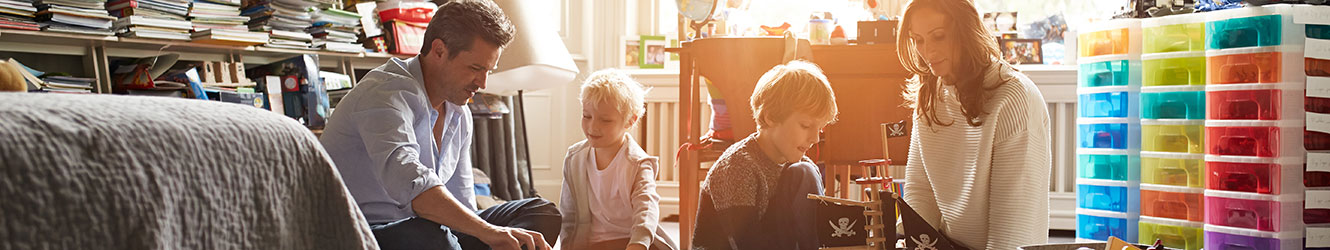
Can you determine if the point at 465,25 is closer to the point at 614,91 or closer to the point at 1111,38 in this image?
the point at 614,91

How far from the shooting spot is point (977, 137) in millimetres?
1732

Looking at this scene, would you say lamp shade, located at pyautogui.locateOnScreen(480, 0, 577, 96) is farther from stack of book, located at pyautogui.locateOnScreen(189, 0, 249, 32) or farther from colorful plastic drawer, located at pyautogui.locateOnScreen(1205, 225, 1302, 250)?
colorful plastic drawer, located at pyautogui.locateOnScreen(1205, 225, 1302, 250)

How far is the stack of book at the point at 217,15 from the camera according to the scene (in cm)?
271

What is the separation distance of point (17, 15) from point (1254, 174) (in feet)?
10.0

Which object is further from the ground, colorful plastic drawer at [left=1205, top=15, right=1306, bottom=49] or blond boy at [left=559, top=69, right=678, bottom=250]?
colorful plastic drawer at [left=1205, top=15, right=1306, bottom=49]

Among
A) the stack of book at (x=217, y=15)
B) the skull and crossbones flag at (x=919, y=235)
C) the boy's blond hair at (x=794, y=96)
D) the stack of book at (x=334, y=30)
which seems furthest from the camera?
the stack of book at (x=334, y=30)

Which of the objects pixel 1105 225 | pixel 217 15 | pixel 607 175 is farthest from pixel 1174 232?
pixel 217 15

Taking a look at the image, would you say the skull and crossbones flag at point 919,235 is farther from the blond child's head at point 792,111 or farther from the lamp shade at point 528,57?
the lamp shade at point 528,57

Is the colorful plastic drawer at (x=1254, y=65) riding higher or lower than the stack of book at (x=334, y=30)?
lower

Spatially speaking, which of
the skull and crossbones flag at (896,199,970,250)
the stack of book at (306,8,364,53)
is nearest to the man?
the skull and crossbones flag at (896,199,970,250)

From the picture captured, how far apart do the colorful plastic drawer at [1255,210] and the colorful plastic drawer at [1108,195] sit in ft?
0.81

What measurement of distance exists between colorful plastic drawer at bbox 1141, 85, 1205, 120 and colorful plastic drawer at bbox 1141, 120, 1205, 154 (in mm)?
19

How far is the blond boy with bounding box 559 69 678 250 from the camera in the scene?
6.66ft

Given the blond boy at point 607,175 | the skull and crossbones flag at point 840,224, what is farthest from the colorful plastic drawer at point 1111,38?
the skull and crossbones flag at point 840,224
